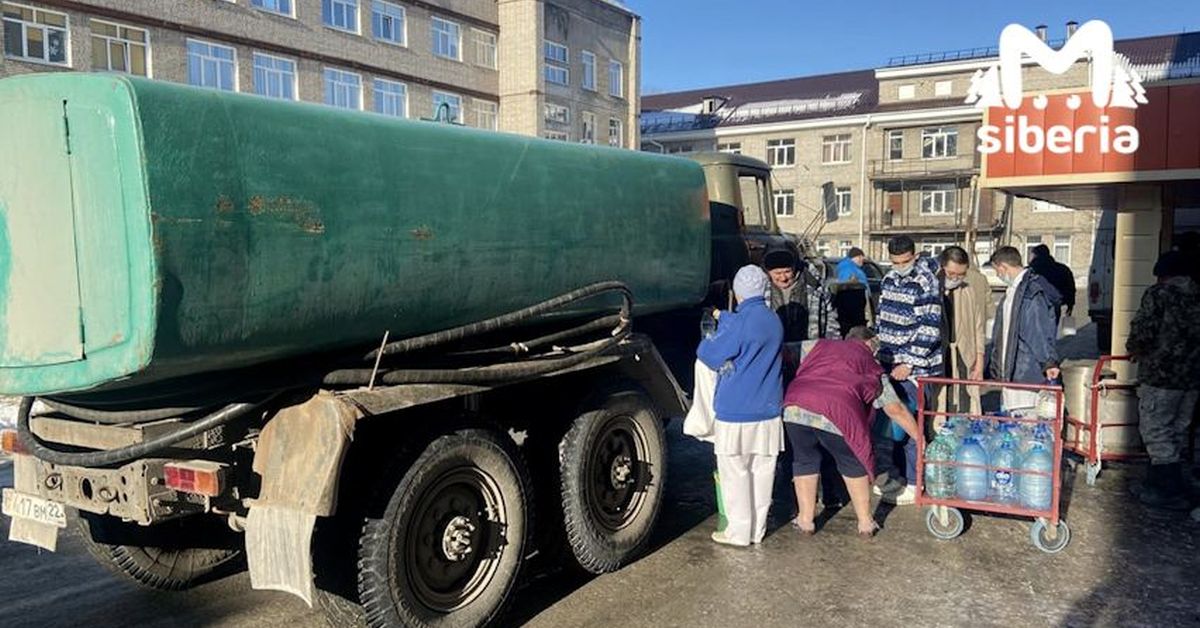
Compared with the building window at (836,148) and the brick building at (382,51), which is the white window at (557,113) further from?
the building window at (836,148)

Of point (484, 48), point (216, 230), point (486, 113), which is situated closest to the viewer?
point (216, 230)

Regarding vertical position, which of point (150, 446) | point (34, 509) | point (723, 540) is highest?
point (150, 446)

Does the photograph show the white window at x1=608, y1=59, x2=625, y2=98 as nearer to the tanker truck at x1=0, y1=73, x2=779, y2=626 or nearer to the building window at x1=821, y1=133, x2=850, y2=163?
the building window at x1=821, y1=133, x2=850, y2=163

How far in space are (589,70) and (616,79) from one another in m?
2.35

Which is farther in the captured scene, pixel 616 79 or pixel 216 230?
pixel 616 79

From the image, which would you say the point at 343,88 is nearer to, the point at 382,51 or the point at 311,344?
the point at 382,51

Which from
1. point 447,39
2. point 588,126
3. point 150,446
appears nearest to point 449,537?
point 150,446

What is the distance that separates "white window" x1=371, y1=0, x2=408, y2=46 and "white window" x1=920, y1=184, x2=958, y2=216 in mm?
26394

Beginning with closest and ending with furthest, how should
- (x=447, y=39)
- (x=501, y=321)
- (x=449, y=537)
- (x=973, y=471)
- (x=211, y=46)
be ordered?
(x=449, y=537)
(x=501, y=321)
(x=973, y=471)
(x=211, y=46)
(x=447, y=39)

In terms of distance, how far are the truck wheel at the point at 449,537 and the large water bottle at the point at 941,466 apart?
8.57 ft

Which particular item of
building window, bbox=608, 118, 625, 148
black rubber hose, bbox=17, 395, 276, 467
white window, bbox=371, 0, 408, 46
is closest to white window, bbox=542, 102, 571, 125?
building window, bbox=608, 118, 625, 148

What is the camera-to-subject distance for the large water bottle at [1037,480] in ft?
16.8

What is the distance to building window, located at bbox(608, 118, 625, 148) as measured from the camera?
3939cm

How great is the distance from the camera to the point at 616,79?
39719 millimetres
